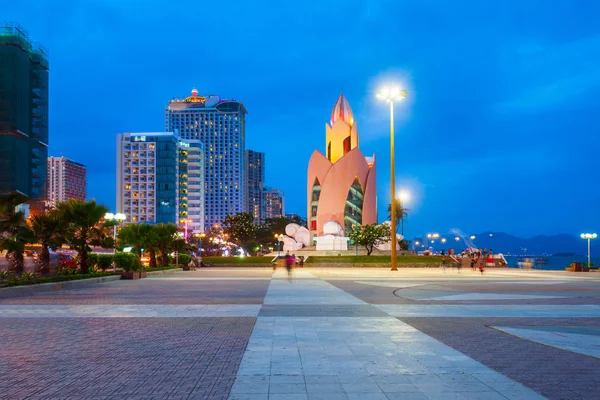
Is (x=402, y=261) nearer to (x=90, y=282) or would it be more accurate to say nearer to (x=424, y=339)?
(x=90, y=282)

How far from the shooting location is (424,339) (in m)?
8.77

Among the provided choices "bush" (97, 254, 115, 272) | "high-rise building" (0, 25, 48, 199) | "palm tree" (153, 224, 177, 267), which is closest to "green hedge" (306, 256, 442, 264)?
"palm tree" (153, 224, 177, 267)

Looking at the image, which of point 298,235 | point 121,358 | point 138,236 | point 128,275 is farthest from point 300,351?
point 298,235

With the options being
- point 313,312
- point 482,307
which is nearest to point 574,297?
point 482,307

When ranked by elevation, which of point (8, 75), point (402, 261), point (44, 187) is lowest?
point (402, 261)

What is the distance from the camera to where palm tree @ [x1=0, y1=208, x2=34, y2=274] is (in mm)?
19391

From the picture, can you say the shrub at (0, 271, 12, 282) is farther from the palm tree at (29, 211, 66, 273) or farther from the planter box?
the planter box

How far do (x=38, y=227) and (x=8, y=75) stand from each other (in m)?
58.1

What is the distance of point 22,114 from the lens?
7338cm

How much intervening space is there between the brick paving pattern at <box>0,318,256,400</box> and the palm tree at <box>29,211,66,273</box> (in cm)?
1262

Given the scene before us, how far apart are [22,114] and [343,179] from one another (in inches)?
1959

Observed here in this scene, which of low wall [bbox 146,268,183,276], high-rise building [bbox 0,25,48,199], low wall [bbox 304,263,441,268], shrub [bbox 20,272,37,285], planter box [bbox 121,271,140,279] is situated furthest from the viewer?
high-rise building [bbox 0,25,48,199]

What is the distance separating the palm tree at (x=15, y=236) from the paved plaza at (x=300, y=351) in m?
6.70

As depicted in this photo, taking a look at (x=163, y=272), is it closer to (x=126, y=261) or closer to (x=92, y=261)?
(x=126, y=261)
